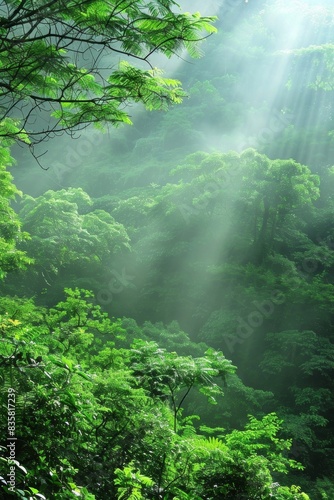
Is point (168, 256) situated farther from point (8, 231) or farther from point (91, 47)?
point (91, 47)

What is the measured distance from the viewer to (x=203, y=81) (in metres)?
35.6

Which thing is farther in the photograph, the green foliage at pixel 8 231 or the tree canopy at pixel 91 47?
the green foliage at pixel 8 231

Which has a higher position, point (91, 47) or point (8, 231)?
point (8, 231)

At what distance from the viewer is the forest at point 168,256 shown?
3240mm

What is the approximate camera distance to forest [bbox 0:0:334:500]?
128 inches

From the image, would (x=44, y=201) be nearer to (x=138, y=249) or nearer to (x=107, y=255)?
(x=107, y=255)

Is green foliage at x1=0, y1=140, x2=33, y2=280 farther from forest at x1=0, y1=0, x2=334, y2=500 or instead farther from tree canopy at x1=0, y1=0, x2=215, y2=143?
tree canopy at x1=0, y1=0, x2=215, y2=143

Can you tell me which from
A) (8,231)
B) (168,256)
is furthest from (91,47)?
(168,256)

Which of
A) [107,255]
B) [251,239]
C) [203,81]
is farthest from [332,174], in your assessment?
[203,81]

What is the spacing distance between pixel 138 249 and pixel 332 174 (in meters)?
9.93

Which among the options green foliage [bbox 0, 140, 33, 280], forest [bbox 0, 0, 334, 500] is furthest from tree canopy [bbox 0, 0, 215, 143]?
green foliage [bbox 0, 140, 33, 280]

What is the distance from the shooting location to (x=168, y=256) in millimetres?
18297

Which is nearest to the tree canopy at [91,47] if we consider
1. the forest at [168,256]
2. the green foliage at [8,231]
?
the forest at [168,256]

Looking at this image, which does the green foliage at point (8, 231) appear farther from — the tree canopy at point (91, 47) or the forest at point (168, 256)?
the tree canopy at point (91, 47)
